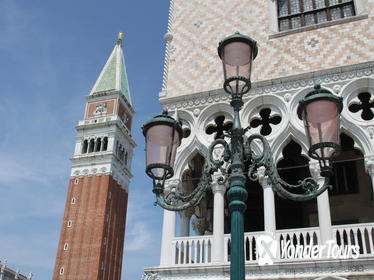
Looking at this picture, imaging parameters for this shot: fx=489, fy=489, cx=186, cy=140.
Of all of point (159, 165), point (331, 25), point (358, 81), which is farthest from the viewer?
point (331, 25)

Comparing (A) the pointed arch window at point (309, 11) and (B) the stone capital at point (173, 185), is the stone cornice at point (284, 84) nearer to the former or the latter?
(A) the pointed arch window at point (309, 11)

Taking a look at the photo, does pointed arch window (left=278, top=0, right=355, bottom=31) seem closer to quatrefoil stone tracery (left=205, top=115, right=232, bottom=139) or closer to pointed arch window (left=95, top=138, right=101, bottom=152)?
quatrefoil stone tracery (left=205, top=115, right=232, bottom=139)

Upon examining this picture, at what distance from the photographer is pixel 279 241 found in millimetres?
8484

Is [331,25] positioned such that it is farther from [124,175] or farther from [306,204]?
[124,175]

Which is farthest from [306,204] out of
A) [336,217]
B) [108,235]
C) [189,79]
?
[108,235]

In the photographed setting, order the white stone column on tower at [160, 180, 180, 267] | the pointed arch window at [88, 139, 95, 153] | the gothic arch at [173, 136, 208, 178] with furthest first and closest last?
the pointed arch window at [88, 139, 95, 153]
the gothic arch at [173, 136, 208, 178]
the white stone column on tower at [160, 180, 180, 267]

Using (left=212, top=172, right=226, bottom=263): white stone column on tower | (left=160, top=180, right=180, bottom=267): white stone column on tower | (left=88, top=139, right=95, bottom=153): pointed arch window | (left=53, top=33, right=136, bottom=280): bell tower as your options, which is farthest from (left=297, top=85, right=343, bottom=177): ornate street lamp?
(left=88, top=139, right=95, bottom=153): pointed arch window

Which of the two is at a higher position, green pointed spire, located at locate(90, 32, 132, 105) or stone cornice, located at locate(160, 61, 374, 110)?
green pointed spire, located at locate(90, 32, 132, 105)

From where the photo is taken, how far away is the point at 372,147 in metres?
8.60

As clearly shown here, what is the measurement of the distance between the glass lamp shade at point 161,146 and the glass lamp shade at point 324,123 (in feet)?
4.72

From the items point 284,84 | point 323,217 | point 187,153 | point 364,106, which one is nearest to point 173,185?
point 187,153

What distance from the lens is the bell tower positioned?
38.2 metres

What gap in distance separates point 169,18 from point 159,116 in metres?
7.14

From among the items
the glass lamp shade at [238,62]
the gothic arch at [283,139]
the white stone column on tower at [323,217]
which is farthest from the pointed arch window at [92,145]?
the glass lamp shade at [238,62]
